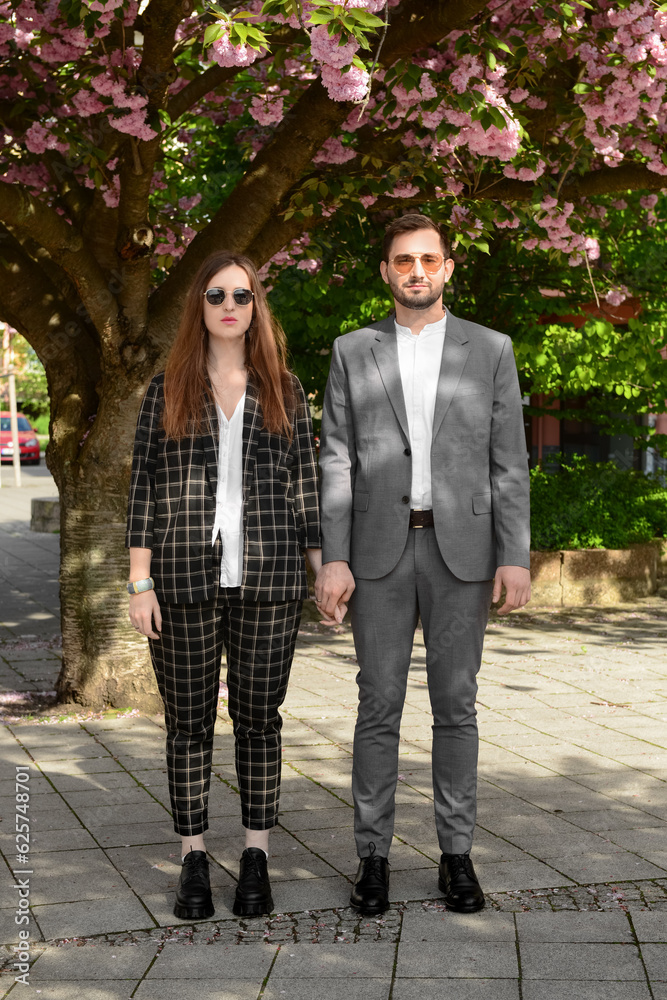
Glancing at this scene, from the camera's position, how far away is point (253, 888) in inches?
143

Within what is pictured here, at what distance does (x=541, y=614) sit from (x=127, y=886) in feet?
22.6

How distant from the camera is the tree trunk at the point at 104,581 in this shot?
20.8 ft

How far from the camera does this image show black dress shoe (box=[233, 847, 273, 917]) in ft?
11.8

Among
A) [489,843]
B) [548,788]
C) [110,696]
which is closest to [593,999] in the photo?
[489,843]

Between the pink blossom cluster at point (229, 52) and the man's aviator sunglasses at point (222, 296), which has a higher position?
the pink blossom cluster at point (229, 52)

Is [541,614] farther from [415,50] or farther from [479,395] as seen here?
[479,395]

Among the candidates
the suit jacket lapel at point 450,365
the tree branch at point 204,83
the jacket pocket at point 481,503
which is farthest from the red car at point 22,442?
the jacket pocket at point 481,503

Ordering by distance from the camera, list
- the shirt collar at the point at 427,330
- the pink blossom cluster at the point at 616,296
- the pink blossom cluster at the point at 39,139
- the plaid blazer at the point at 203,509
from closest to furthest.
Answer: the plaid blazer at the point at 203,509, the shirt collar at the point at 427,330, the pink blossom cluster at the point at 39,139, the pink blossom cluster at the point at 616,296

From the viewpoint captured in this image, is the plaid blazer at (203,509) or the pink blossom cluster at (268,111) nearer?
the plaid blazer at (203,509)

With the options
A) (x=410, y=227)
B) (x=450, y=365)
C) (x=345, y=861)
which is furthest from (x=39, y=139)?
(x=345, y=861)

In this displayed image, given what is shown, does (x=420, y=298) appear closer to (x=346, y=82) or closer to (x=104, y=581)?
(x=346, y=82)

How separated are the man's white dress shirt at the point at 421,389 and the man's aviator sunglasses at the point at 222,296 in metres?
0.54

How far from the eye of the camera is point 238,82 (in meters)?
9.20

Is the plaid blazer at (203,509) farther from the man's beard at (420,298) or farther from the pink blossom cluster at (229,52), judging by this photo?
the pink blossom cluster at (229,52)
